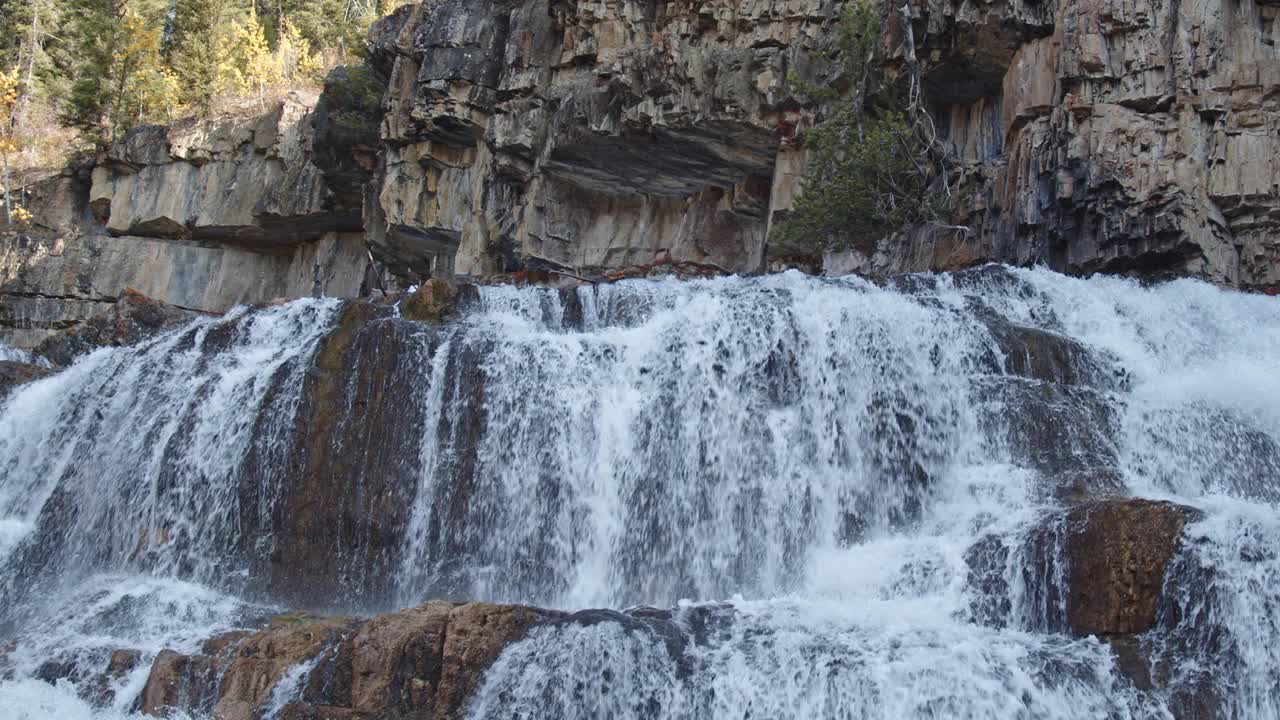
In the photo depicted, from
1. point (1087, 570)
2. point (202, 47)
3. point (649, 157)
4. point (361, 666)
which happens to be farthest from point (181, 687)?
point (202, 47)

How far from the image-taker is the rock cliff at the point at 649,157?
18266mm

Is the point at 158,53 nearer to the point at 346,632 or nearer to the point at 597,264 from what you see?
the point at 597,264

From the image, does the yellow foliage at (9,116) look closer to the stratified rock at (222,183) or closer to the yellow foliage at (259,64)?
the stratified rock at (222,183)

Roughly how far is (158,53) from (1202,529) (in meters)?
37.9

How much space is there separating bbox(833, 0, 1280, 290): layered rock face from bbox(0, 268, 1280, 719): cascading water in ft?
3.69

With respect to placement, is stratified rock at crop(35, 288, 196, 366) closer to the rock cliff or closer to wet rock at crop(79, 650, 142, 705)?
the rock cliff

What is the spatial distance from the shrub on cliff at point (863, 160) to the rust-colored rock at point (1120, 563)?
37.0ft

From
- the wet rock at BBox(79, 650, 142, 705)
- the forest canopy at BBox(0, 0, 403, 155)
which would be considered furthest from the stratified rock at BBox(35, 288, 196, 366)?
the forest canopy at BBox(0, 0, 403, 155)

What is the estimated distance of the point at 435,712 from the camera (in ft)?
31.1

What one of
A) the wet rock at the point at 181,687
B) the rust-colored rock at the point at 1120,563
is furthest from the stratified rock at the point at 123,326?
the rust-colored rock at the point at 1120,563

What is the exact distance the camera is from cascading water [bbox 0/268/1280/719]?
40.3ft

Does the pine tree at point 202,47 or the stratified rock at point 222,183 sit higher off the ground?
the pine tree at point 202,47

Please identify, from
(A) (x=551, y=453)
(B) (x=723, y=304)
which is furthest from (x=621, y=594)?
(B) (x=723, y=304)

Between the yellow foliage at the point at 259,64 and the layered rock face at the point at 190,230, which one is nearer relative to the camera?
the layered rock face at the point at 190,230
